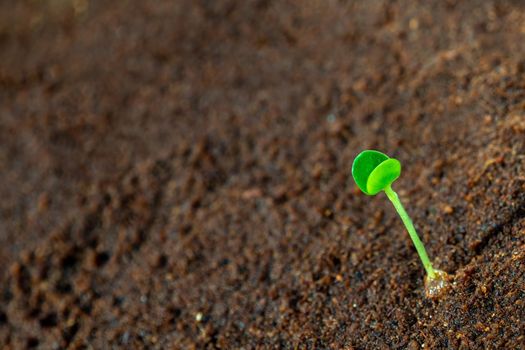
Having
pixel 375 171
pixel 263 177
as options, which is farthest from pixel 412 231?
pixel 263 177

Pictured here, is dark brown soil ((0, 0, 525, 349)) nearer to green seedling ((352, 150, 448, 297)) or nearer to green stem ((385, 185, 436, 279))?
green stem ((385, 185, 436, 279))

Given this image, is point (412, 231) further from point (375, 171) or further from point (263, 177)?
point (263, 177)

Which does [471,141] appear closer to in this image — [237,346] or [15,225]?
[237,346]

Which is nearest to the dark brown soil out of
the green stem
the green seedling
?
the green stem

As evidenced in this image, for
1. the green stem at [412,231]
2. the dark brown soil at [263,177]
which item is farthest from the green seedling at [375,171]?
the dark brown soil at [263,177]

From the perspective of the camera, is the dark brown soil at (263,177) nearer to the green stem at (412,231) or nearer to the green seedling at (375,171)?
the green stem at (412,231)

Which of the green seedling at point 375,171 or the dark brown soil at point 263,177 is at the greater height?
the green seedling at point 375,171
